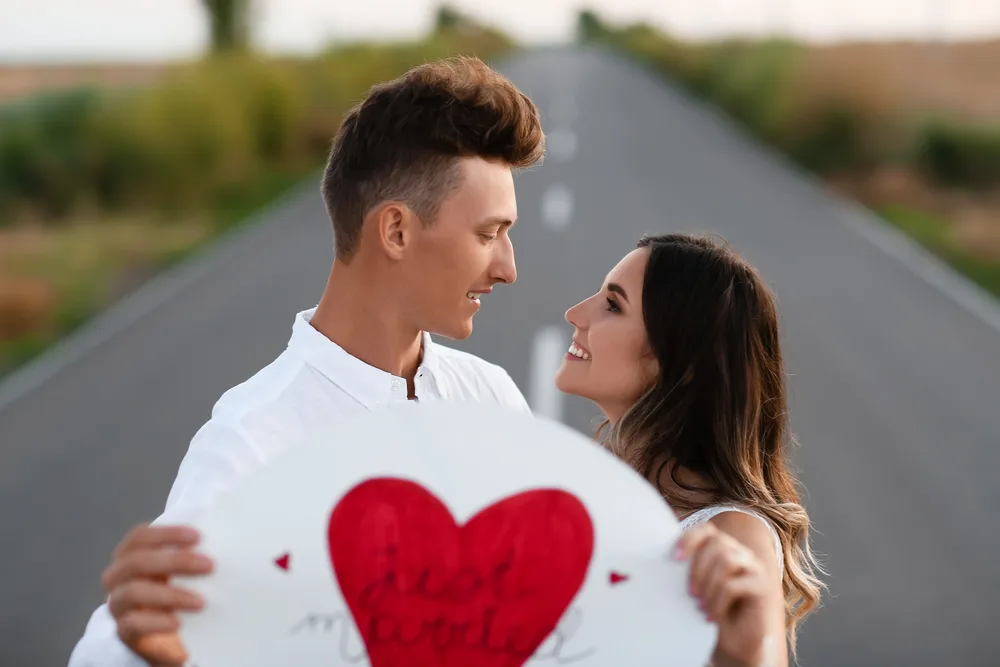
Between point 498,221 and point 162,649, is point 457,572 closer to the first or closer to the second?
point 162,649

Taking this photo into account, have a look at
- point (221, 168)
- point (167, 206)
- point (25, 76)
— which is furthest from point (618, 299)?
point (25, 76)

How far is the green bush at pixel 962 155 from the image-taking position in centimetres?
1939

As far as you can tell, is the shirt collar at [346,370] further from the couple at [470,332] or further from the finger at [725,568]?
the finger at [725,568]

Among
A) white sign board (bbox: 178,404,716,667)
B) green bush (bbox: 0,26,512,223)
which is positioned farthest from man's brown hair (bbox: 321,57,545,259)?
→ green bush (bbox: 0,26,512,223)

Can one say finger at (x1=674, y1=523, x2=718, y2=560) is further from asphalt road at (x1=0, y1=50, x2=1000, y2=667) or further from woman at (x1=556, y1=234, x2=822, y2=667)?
asphalt road at (x1=0, y1=50, x2=1000, y2=667)

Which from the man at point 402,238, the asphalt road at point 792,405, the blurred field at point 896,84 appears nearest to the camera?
the man at point 402,238

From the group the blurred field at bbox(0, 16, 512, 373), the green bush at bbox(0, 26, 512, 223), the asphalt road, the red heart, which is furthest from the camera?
the green bush at bbox(0, 26, 512, 223)

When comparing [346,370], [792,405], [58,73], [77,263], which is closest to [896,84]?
[77,263]

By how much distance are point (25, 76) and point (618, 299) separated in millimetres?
41880

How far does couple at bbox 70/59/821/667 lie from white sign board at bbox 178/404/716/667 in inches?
5.7

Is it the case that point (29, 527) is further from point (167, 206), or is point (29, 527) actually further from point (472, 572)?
point (167, 206)

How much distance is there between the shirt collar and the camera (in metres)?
2.20

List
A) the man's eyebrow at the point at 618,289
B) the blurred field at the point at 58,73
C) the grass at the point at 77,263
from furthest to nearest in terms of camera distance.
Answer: the blurred field at the point at 58,73
the grass at the point at 77,263
the man's eyebrow at the point at 618,289

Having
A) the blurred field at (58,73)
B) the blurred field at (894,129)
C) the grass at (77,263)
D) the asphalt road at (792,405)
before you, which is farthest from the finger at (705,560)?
the blurred field at (58,73)
